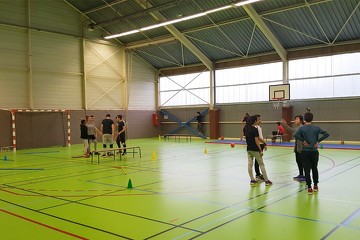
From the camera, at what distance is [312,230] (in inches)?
216

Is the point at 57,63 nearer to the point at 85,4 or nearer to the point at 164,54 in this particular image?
the point at 85,4

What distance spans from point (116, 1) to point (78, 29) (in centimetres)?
414

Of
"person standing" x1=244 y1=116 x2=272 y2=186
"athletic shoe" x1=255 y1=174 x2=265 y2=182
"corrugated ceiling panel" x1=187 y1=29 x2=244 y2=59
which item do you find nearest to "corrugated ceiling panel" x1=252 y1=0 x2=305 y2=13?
"corrugated ceiling panel" x1=187 y1=29 x2=244 y2=59

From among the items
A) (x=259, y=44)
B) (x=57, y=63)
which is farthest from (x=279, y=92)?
(x=57, y=63)

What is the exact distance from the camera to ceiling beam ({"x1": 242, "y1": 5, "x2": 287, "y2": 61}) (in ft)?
67.3

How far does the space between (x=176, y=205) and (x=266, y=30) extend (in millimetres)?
17430

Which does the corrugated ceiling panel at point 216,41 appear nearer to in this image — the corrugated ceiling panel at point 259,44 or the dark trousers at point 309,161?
the corrugated ceiling panel at point 259,44

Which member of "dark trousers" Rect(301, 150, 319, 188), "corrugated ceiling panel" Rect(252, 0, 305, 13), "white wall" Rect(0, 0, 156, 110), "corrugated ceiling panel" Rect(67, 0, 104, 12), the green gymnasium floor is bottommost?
the green gymnasium floor

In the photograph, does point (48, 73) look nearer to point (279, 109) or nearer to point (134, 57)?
point (134, 57)

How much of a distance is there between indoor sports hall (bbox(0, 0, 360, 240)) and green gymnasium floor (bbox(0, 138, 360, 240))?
0.16ft

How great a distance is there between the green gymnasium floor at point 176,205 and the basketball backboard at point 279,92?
11337mm

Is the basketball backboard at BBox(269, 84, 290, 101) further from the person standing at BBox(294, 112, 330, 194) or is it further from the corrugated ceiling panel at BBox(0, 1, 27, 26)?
the corrugated ceiling panel at BBox(0, 1, 27, 26)

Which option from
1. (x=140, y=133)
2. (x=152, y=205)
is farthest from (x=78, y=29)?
(x=152, y=205)

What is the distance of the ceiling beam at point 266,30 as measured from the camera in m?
20.5
